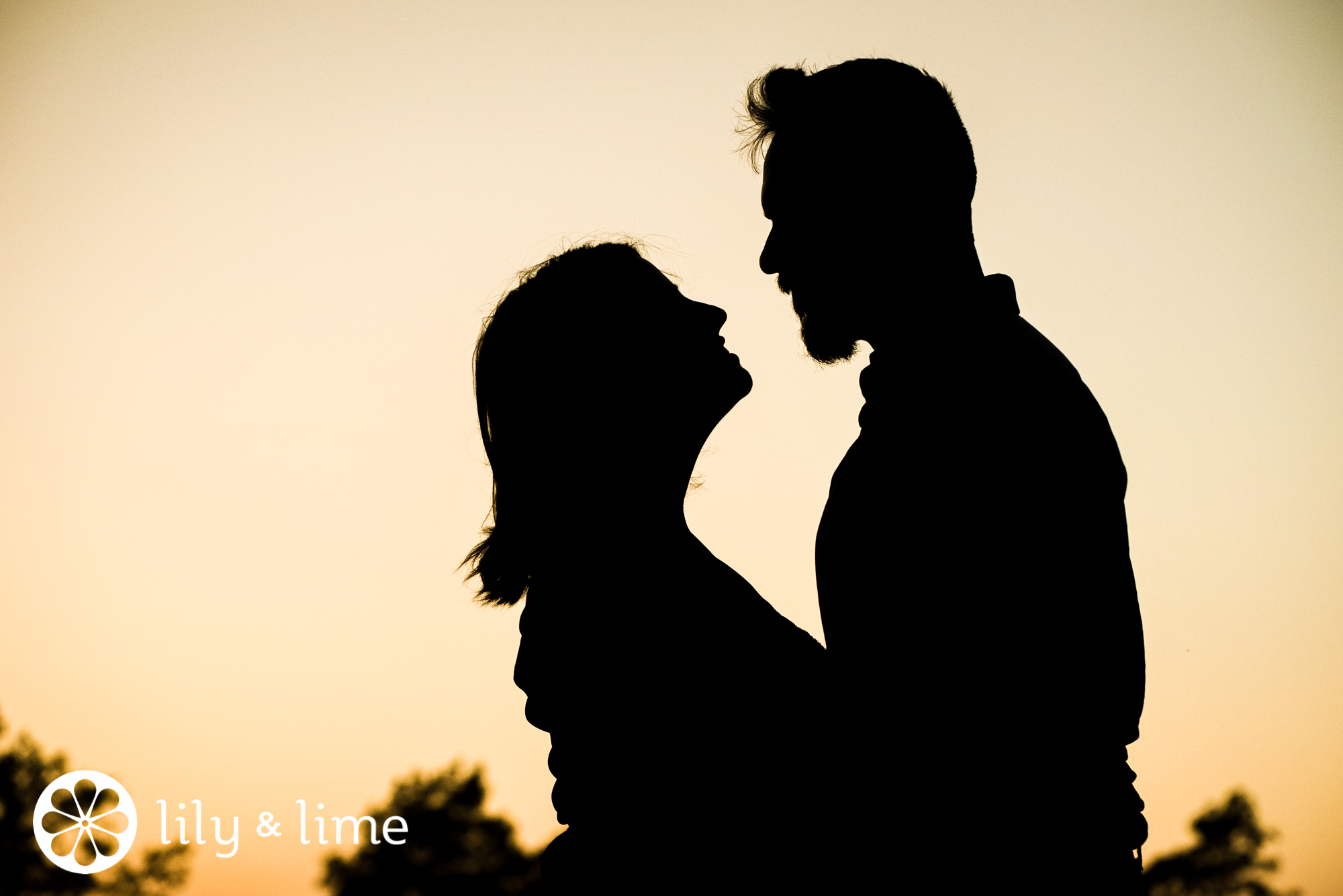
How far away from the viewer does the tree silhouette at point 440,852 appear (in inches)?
922

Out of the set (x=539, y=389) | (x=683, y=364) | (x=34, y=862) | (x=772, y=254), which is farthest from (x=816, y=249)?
(x=34, y=862)

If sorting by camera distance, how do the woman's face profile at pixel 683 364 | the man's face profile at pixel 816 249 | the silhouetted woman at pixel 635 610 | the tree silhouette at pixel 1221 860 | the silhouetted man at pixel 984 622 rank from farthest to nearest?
the tree silhouette at pixel 1221 860 → the man's face profile at pixel 816 249 → the woman's face profile at pixel 683 364 → the silhouetted man at pixel 984 622 → the silhouetted woman at pixel 635 610

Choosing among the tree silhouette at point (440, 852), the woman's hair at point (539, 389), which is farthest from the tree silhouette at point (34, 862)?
the woman's hair at point (539, 389)

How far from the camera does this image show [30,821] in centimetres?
2628

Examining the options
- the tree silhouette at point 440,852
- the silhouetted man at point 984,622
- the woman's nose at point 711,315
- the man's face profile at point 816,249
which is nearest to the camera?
the silhouetted man at point 984,622

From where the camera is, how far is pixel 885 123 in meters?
2.69

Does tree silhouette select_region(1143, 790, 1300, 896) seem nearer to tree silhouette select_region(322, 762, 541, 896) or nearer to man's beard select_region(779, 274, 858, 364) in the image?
tree silhouette select_region(322, 762, 541, 896)

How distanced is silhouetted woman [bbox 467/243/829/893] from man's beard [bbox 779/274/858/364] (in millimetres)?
415

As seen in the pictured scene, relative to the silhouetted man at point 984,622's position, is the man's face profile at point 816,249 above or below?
above

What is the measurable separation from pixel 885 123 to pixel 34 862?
103ft

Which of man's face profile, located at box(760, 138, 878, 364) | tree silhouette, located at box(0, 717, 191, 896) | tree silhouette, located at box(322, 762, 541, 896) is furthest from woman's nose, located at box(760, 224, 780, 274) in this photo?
tree silhouette, located at box(0, 717, 191, 896)

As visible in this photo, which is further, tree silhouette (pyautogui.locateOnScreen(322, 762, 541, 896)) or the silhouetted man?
tree silhouette (pyautogui.locateOnScreen(322, 762, 541, 896))

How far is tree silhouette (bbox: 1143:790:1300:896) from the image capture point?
26344mm

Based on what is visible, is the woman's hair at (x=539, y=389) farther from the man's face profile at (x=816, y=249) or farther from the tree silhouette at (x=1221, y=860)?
the tree silhouette at (x=1221, y=860)
